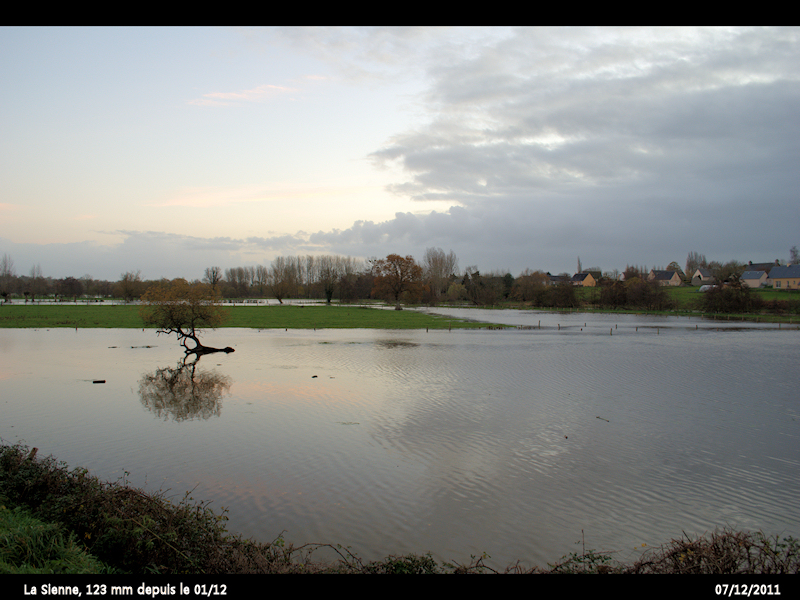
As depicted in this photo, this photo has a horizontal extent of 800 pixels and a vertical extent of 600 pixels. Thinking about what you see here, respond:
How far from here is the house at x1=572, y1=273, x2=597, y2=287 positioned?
589 feet

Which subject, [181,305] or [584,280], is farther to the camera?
[584,280]

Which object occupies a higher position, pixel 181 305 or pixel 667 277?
pixel 667 277

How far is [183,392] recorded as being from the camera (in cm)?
1980

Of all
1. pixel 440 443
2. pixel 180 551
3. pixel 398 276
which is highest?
pixel 398 276

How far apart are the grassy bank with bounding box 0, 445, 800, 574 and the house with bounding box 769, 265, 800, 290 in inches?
5556

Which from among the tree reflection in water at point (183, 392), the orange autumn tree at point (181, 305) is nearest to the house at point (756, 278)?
the orange autumn tree at point (181, 305)

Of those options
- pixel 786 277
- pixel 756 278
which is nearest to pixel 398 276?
pixel 786 277

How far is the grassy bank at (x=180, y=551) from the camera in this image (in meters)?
6.04

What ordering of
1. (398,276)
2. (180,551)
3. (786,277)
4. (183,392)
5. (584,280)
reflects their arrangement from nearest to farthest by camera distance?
(180,551) → (183,392) → (398,276) → (786,277) → (584,280)

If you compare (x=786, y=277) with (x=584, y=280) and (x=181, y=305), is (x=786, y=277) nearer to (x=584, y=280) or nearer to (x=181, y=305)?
(x=584, y=280)

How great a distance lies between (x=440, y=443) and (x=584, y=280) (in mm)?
186917

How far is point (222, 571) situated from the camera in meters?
6.16
